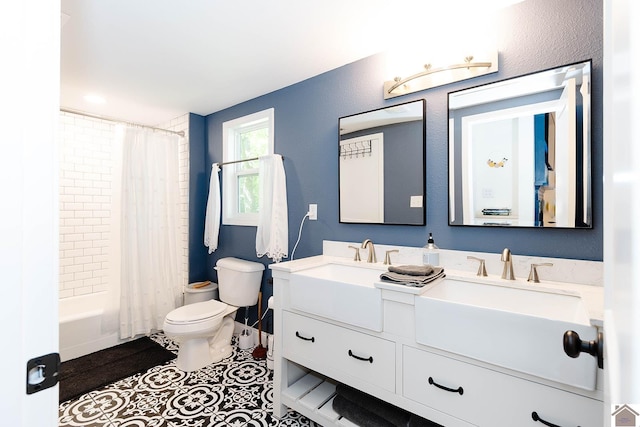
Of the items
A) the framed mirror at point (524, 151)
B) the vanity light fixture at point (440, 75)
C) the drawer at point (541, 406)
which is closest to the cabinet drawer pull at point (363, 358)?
the drawer at point (541, 406)

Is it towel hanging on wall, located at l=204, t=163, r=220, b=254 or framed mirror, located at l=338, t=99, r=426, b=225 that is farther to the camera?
towel hanging on wall, located at l=204, t=163, r=220, b=254

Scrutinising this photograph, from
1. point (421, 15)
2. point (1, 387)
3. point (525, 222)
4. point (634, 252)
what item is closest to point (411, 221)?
point (525, 222)

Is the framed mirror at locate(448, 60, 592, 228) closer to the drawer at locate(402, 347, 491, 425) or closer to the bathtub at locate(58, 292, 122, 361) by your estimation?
the drawer at locate(402, 347, 491, 425)

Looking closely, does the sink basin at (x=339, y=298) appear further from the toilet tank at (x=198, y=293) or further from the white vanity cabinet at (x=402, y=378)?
the toilet tank at (x=198, y=293)

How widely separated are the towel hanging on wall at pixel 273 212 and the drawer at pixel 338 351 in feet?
2.41

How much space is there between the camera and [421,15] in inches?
64.7

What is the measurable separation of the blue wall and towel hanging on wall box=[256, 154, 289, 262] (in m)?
0.11

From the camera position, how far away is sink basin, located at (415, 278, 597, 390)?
0.97 m

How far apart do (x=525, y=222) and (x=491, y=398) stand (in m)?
0.85

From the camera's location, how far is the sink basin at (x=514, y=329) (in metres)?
0.97

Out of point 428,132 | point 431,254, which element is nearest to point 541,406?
point 431,254

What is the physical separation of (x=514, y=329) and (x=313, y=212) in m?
1.61

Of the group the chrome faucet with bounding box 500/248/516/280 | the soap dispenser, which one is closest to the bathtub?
the soap dispenser

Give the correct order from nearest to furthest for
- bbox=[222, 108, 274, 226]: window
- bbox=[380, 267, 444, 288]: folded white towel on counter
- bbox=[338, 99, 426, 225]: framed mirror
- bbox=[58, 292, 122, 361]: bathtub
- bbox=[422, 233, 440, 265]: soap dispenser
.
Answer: bbox=[380, 267, 444, 288]: folded white towel on counter → bbox=[422, 233, 440, 265]: soap dispenser → bbox=[338, 99, 426, 225]: framed mirror → bbox=[58, 292, 122, 361]: bathtub → bbox=[222, 108, 274, 226]: window
